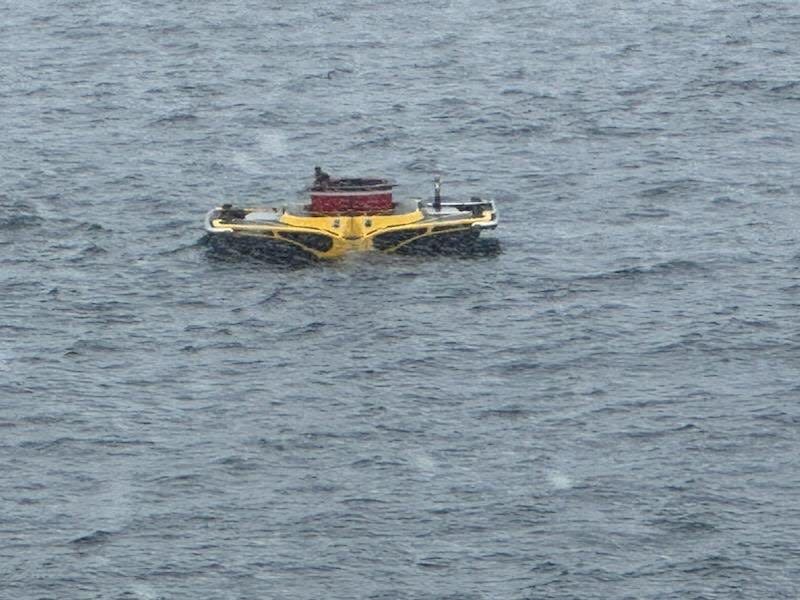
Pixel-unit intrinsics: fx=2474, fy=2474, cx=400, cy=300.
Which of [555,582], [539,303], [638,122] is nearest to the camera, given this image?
[555,582]

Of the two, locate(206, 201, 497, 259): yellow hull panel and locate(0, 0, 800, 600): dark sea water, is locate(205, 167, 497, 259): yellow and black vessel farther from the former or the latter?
locate(0, 0, 800, 600): dark sea water

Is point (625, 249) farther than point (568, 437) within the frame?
Yes

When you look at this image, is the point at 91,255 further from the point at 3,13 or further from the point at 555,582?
the point at 3,13

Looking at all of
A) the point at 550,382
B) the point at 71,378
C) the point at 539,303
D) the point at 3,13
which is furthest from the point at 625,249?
the point at 3,13

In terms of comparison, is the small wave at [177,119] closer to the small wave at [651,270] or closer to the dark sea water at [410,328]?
the dark sea water at [410,328]

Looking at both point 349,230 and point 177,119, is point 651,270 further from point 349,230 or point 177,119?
point 177,119

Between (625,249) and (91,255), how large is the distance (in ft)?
80.1

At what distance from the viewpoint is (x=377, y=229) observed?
110 metres

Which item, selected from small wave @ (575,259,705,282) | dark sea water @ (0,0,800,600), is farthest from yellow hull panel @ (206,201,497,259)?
Answer: small wave @ (575,259,705,282)

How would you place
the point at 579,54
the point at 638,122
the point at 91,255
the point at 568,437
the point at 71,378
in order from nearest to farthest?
the point at 568,437
the point at 71,378
the point at 91,255
the point at 638,122
the point at 579,54

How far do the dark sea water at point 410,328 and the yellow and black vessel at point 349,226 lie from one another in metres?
1.09

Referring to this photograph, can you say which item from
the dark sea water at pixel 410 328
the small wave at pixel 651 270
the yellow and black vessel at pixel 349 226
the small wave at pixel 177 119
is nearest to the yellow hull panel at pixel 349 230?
the yellow and black vessel at pixel 349 226

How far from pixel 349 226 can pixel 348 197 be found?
79.4 inches

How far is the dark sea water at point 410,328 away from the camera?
268 ft
